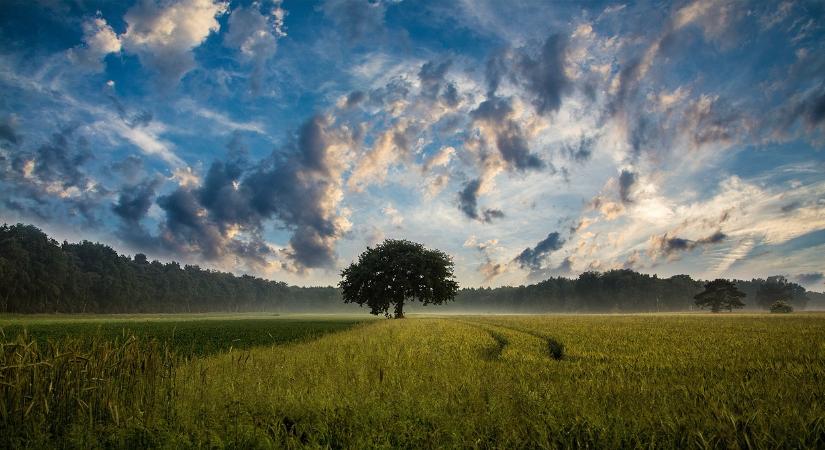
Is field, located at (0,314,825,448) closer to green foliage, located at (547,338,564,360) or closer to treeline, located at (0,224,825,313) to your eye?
green foliage, located at (547,338,564,360)

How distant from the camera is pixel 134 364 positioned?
7527 mm

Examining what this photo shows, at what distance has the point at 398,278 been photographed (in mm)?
63906

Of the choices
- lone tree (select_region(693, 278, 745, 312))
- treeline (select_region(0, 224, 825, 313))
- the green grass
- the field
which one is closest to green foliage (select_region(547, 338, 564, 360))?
the field

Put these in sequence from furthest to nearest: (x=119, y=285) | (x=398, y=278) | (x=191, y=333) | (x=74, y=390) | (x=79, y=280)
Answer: (x=119, y=285) → (x=79, y=280) → (x=398, y=278) → (x=191, y=333) → (x=74, y=390)

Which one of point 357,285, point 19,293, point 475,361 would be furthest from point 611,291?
point 19,293

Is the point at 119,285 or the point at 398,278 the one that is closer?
the point at 398,278

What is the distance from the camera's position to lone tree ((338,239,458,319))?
210 ft

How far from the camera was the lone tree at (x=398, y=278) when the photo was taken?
6397 cm

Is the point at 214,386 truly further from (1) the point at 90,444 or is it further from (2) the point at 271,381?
(1) the point at 90,444

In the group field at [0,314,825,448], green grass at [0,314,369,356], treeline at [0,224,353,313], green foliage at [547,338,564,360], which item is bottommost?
green grass at [0,314,369,356]

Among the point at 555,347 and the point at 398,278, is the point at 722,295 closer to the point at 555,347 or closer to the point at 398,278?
the point at 398,278

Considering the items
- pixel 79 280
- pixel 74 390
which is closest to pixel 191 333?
pixel 74 390

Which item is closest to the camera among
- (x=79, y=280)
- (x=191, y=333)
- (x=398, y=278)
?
(x=191, y=333)

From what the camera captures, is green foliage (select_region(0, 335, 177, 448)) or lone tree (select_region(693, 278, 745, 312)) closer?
green foliage (select_region(0, 335, 177, 448))
